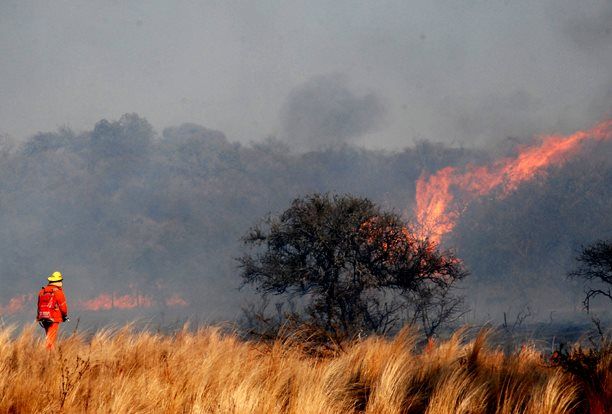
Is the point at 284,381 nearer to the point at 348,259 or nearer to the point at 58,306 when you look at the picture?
the point at 58,306

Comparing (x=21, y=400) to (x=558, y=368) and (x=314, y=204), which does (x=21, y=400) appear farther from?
(x=314, y=204)

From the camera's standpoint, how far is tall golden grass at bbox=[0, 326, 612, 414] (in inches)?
194

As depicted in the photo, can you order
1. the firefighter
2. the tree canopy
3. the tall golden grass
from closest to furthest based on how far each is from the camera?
the tall golden grass < the firefighter < the tree canopy

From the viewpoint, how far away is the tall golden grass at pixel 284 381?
16.2 ft

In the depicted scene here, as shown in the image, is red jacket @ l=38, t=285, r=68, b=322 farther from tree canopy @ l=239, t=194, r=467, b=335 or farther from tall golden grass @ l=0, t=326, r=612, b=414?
tree canopy @ l=239, t=194, r=467, b=335

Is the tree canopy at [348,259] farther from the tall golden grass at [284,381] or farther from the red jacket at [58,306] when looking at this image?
the tall golden grass at [284,381]

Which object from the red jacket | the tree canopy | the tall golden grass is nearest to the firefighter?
the red jacket

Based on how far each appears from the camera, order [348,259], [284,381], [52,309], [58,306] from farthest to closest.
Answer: [348,259] → [58,306] → [52,309] → [284,381]

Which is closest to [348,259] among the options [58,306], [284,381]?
[58,306]

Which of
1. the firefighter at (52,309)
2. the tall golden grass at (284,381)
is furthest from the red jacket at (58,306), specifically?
the tall golden grass at (284,381)

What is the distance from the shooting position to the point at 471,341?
795 centimetres

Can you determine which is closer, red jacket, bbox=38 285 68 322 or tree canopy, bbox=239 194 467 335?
red jacket, bbox=38 285 68 322

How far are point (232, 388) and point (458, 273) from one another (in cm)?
2314

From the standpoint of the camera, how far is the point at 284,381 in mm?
6051
